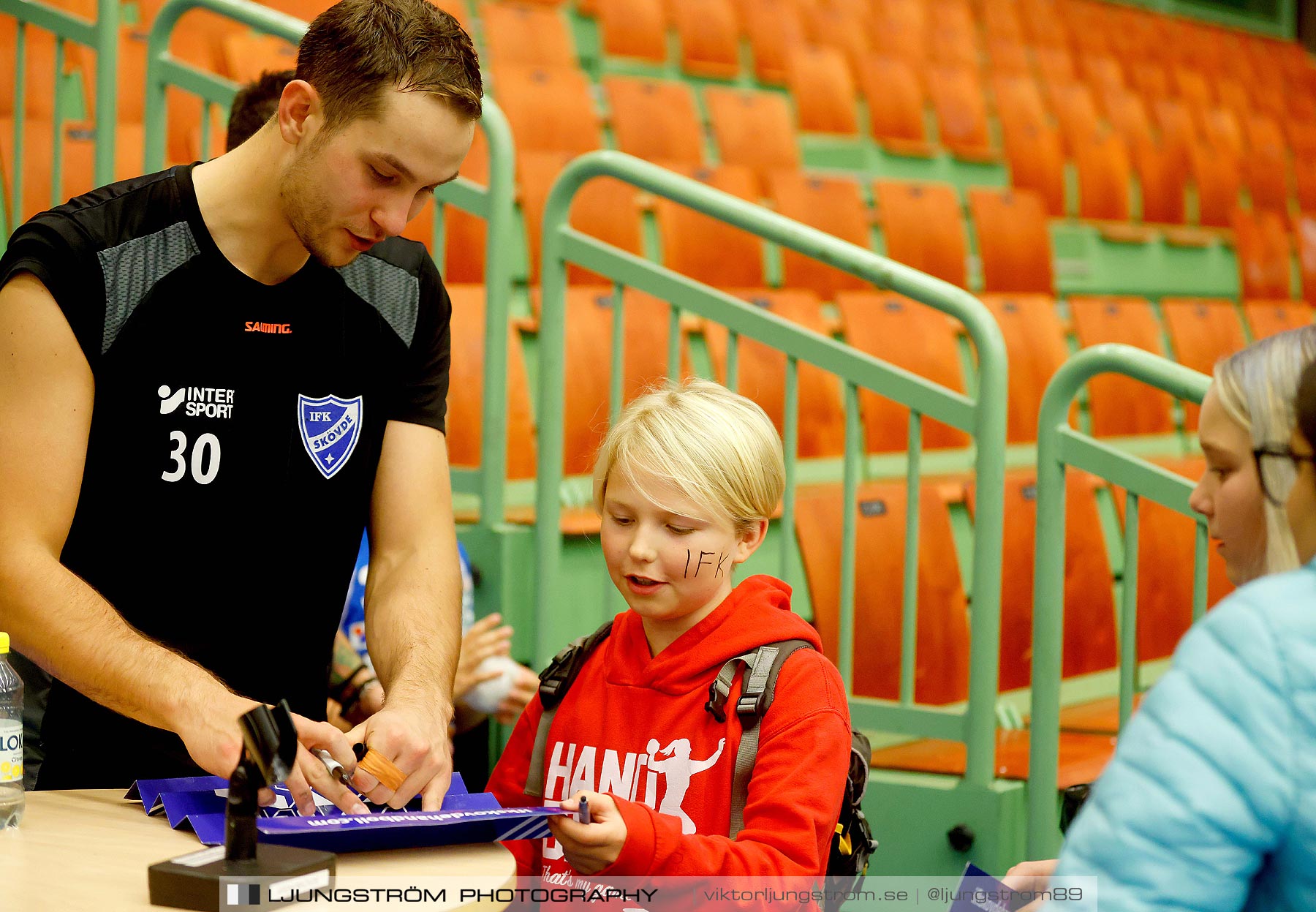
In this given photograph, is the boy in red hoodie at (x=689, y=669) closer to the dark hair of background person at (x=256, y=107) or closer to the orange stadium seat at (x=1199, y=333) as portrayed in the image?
the dark hair of background person at (x=256, y=107)

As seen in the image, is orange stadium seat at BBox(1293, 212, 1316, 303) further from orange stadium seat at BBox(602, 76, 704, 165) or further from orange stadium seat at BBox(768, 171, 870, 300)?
orange stadium seat at BBox(602, 76, 704, 165)

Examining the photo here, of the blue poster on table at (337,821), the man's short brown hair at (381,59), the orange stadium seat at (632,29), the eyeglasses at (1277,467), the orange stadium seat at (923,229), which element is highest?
the orange stadium seat at (632,29)

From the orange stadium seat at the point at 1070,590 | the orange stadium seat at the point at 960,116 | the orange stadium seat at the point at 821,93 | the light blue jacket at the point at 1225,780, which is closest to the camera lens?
the light blue jacket at the point at 1225,780

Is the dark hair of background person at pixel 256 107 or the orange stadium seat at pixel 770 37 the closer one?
the dark hair of background person at pixel 256 107

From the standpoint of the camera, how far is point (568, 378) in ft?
10.9

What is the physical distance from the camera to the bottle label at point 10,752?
1.37 meters

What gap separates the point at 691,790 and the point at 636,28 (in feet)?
16.0

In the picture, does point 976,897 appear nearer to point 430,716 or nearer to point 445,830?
point 445,830

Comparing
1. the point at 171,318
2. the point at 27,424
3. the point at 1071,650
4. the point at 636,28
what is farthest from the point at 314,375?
the point at 636,28

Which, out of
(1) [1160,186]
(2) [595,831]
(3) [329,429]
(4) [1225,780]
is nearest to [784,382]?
(3) [329,429]

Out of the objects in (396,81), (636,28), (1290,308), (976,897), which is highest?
(636,28)

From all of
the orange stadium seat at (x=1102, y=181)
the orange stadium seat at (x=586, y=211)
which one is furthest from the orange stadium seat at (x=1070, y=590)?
the orange stadium seat at (x=1102, y=181)

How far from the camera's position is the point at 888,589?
299cm

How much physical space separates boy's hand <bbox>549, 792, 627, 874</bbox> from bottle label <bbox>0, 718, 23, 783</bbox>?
53cm
